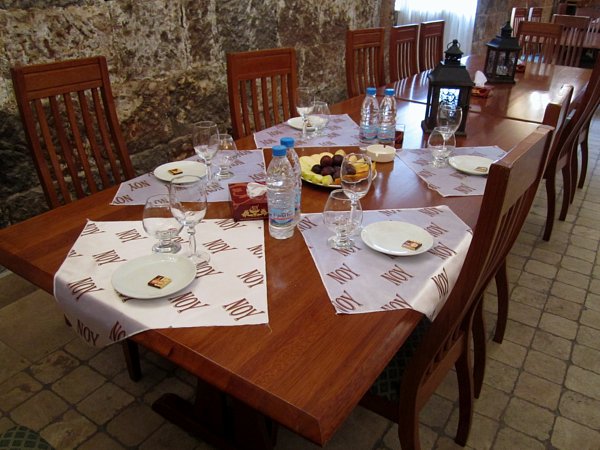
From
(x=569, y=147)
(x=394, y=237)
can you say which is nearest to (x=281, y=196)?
(x=394, y=237)

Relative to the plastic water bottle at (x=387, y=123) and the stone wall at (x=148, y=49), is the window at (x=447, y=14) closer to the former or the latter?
the stone wall at (x=148, y=49)

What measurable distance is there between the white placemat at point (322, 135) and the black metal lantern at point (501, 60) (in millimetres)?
1148

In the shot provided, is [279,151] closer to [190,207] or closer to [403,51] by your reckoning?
[190,207]

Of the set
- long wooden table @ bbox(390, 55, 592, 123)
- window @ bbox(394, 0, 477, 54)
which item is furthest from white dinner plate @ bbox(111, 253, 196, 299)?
window @ bbox(394, 0, 477, 54)

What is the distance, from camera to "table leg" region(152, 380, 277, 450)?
50.5 inches

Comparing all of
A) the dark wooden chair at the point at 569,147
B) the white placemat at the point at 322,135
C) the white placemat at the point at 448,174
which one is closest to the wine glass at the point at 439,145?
the white placemat at the point at 448,174

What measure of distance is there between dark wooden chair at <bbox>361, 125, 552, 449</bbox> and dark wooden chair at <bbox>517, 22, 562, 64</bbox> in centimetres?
289

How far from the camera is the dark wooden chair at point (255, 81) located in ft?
6.65

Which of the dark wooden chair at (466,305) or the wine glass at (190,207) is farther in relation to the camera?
the wine glass at (190,207)

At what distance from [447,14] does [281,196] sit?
4.78 meters

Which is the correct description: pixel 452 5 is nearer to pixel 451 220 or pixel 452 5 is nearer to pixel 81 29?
pixel 81 29

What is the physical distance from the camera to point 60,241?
1156 mm

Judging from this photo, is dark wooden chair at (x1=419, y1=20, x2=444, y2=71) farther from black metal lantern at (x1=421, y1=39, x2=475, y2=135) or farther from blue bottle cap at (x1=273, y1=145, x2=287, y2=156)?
blue bottle cap at (x1=273, y1=145, x2=287, y2=156)

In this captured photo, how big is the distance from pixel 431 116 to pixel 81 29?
155 centimetres
